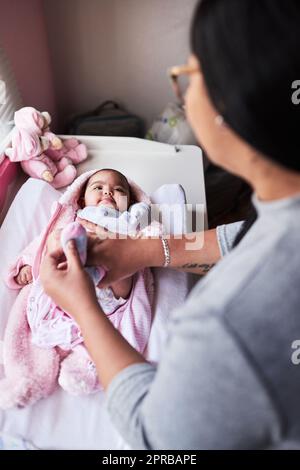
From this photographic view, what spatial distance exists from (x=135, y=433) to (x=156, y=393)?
96 mm

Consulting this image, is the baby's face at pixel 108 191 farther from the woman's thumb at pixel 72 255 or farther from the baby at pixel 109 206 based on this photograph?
the woman's thumb at pixel 72 255

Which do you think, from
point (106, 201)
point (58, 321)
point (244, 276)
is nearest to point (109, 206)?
point (106, 201)

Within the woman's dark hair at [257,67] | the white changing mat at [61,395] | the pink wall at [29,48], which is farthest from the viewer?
the pink wall at [29,48]

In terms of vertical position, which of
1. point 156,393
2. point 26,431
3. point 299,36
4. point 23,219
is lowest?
point 26,431

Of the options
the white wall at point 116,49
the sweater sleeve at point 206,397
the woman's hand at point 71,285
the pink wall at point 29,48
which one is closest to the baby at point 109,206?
the woman's hand at point 71,285

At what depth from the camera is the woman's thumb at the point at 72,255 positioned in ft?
2.44

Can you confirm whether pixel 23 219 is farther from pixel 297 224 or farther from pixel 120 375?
pixel 297 224

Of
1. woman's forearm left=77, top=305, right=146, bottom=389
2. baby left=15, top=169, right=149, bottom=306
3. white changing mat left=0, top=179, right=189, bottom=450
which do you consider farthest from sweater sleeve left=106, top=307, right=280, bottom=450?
baby left=15, top=169, right=149, bottom=306

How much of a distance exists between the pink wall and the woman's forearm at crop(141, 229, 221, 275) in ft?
3.77

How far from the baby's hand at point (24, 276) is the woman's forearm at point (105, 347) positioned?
19.1 inches

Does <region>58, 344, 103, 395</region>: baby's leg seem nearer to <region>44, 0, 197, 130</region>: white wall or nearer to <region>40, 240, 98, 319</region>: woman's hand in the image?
<region>40, 240, 98, 319</region>: woman's hand

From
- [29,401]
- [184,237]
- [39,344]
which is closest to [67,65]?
[184,237]

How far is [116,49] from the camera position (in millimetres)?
2133
